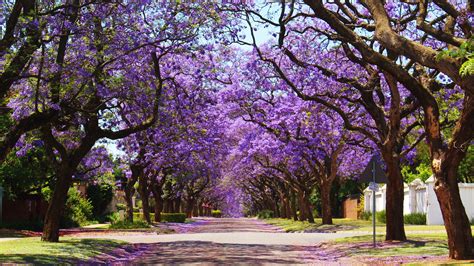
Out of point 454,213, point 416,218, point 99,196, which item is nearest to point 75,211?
point 99,196

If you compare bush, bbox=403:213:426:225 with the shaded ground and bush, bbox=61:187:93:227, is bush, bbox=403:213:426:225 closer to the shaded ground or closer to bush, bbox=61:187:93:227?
the shaded ground

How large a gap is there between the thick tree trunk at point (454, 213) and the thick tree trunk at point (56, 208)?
12525mm

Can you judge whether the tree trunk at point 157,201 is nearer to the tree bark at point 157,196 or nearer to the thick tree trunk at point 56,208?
the tree bark at point 157,196

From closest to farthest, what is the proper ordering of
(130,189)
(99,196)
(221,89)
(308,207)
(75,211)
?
(221,89)
(130,189)
(308,207)
(75,211)
(99,196)

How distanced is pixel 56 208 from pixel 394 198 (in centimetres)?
1087

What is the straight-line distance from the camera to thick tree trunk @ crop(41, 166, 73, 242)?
814 inches

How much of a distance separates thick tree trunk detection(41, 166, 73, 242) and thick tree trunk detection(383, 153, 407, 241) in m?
10.4

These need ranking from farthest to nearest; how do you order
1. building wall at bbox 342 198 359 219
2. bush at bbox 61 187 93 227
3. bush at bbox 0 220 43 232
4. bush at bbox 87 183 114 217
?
1. building wall at bbox 342 198 359 219
2. bush at bbox 87 183 114 217
3. bush at bbox 61 187 93 227
4. bush at bbox 0 220 43 232

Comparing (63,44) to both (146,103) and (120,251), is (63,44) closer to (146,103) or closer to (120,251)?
(146,103)

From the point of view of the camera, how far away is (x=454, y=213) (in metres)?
13.1

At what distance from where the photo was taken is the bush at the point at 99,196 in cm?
6241

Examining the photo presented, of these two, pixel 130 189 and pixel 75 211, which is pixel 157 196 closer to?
pixel 75 211

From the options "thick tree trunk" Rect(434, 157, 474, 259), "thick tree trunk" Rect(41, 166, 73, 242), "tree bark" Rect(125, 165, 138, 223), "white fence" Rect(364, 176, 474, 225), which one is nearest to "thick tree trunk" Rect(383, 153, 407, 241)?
"thick tree trunk" Rect(434, 157, 474, 259)

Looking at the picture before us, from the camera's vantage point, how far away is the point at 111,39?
17453 millimetres
